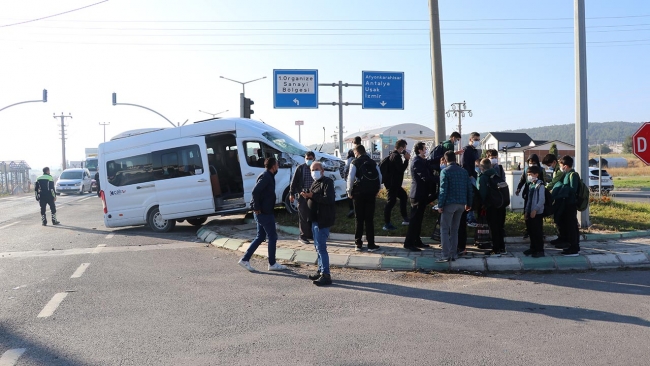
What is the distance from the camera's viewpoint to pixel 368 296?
281 inches

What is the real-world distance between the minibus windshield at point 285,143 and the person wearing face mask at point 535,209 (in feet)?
20.9

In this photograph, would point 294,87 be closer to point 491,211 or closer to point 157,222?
point 157,222

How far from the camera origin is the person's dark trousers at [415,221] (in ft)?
30.5

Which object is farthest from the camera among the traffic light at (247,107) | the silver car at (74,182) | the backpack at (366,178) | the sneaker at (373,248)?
the silver car at (74,182)

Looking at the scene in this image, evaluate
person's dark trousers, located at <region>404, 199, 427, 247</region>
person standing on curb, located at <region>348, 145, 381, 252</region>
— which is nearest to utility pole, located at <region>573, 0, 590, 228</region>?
person's dark trousers, located at <region>404, 199, 427, 247</region>

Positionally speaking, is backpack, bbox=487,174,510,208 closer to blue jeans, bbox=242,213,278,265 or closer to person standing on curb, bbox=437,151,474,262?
person standing on curb, bbox=437,151,474,262

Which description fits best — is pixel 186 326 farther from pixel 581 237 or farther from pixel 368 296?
pixel 581 237

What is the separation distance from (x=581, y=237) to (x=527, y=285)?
3.35 metres

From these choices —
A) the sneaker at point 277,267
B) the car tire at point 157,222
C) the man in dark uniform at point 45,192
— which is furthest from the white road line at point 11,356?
the man in dark uniform at point 45,192

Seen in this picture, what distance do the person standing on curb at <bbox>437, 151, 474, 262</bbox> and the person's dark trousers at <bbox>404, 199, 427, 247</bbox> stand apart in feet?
2.47

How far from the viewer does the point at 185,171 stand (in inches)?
526

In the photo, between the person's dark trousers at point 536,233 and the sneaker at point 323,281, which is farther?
Result: the person's dark trousers at point 536,233

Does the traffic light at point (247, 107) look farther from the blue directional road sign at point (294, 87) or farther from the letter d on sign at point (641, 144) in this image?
the letter d on sign at point (641, 144)

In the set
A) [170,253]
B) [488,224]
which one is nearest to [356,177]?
[488,224]
